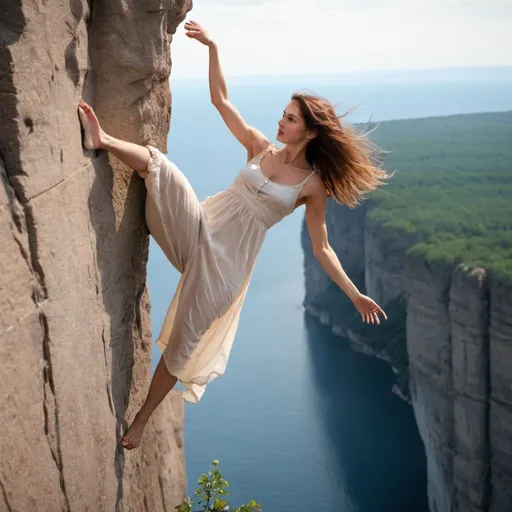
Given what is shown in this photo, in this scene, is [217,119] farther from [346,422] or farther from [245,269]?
[245,269]

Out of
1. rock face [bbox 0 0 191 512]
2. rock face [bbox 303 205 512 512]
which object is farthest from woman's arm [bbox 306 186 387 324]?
rock face [bbox 303 205 512 512]

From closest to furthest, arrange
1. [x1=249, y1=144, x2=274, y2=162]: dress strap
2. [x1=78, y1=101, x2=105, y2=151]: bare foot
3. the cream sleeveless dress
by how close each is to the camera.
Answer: [x1=78, y1=101, x2=105, y2=151]: bare foot < the cream sleeveless dress < [x1=249, y1=144, x2=274, y2=162]: dress strap

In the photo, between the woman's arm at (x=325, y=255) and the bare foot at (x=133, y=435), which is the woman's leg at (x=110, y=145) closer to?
the woman's arm at (x=325, y=255)

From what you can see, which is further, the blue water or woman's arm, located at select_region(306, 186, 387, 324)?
the blue water

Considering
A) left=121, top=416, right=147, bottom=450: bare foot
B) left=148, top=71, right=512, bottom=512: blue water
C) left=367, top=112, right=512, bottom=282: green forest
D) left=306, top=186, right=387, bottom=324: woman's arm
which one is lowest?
left=148, top=71, right=512, bottom=512: blue water

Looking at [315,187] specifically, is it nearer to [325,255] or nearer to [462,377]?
[325,255]

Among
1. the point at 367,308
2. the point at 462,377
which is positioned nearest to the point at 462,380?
the point at 462,377

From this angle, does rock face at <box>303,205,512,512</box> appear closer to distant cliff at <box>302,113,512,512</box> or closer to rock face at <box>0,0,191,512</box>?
distant cliff at <box>302,113,512,512</box>

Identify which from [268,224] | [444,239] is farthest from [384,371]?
[268,224]
